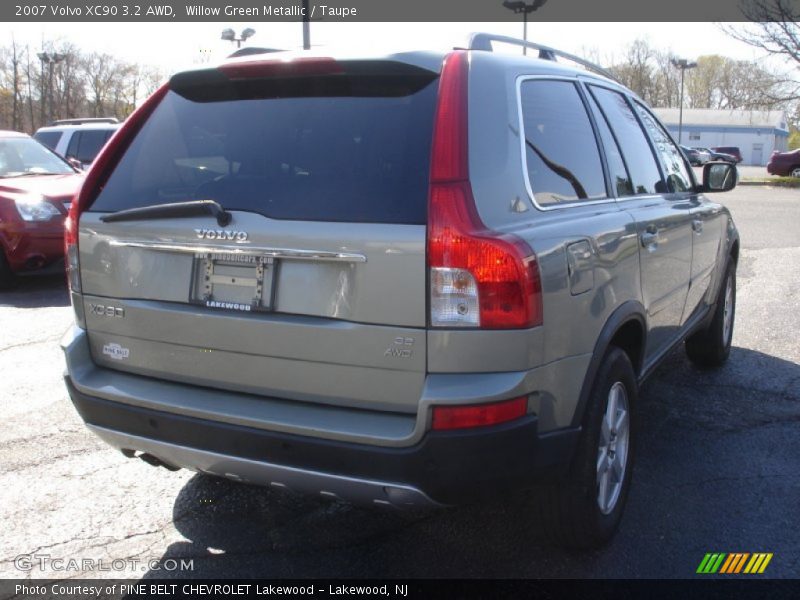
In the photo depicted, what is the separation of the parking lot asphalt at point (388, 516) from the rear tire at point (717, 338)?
0.55 metres

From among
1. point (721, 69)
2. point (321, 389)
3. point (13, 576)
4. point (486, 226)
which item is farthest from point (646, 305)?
point (721, 69)

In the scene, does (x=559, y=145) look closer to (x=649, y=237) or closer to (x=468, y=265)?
(x=649, y=237)

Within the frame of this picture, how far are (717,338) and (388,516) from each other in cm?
315

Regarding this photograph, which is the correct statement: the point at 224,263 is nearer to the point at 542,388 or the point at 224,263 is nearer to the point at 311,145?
the point at 311,145

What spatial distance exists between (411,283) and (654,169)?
2391 millimetres

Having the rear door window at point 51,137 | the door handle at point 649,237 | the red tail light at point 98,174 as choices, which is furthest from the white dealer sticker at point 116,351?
the rear door window at point 51,137

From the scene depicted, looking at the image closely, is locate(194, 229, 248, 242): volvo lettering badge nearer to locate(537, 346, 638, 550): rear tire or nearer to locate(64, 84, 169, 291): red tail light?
locate(64, 84, 169, 291): red tail light

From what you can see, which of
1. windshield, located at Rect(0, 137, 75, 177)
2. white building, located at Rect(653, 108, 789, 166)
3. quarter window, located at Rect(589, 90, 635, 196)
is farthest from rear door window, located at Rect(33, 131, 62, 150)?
white building, located at Rect(653, 108, 789, 166)

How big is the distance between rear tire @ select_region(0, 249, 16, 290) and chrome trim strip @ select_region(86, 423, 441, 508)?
6.65 meters

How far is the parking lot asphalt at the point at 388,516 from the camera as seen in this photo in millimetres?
3104

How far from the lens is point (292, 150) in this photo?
275cm

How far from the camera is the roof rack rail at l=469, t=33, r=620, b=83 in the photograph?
2.97 metres
